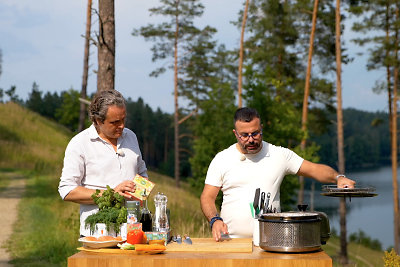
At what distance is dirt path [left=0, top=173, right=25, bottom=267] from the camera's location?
1123cm

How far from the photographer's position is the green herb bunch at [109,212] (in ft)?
12.7

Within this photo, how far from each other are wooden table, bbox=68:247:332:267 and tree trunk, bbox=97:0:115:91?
5311mm

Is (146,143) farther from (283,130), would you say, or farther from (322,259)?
(322,259)

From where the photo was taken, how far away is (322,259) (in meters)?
3.40

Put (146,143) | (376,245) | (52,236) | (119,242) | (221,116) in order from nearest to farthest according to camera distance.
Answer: (119,242)
(52,236)
(221,116)
(376,245)
(146,143)

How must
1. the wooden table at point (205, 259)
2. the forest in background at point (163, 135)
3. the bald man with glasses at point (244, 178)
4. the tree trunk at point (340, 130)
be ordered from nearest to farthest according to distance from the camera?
the wooden table at point (205, 259) < the bald man with glasses at point (244, 178) < the tree trunk at point (340, 130) < the forest in background at point (163, 135)

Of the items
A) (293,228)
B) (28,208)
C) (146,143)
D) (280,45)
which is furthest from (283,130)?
(146,143)

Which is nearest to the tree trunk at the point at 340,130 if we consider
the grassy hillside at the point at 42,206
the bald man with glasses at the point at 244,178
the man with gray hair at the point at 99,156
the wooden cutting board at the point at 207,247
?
the grassy hillside at the point at 42,206

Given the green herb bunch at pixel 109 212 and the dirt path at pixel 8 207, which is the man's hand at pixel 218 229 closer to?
the green herb bunch at pixel 109 212

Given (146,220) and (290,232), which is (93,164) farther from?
(290,232)

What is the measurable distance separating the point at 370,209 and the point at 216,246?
65.2 meters

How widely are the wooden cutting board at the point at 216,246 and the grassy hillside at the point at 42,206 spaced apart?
8.70ft

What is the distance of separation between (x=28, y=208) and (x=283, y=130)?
315 inches

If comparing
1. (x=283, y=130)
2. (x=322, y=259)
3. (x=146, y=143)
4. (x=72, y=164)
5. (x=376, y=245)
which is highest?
(x=146, y=143)
